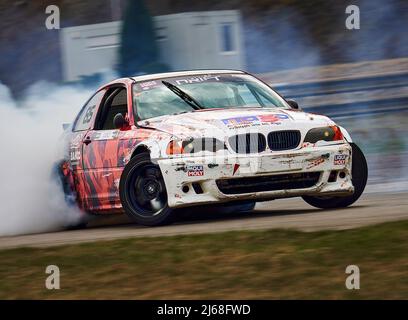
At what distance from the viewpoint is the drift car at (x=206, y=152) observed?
31.9 ft

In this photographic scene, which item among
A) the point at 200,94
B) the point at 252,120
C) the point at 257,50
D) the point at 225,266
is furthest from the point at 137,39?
the point at 225,266

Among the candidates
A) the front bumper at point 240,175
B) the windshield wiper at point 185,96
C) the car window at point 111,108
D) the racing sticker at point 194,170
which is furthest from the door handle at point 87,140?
the racing sticker at point 194,170

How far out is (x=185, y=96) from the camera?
10.7m

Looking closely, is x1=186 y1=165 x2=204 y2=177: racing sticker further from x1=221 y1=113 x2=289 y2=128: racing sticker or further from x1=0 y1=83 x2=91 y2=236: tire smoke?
x1=0 y1=83 x2=91 y2=236: tire smoke

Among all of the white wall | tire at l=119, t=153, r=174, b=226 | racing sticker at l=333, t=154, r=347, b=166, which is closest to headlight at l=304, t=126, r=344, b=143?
racing sticker at l=333, t=154, r=347, b=166

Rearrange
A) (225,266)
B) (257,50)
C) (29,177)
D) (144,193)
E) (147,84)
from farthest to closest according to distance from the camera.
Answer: (257,50), (29,177), (147,84), (144,193), (225,266)

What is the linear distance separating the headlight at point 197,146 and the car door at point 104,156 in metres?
0.89

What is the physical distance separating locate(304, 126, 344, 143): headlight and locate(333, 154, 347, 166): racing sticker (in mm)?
154

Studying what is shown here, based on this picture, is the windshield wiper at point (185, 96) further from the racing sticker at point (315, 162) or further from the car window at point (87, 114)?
the racing sticker at point (315, 162)

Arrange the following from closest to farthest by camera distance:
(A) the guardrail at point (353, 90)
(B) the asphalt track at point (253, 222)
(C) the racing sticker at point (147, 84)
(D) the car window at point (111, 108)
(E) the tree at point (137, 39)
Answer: (B) the asphalt track at point (253, 222)
(C) the racing sticker at point (147, 84)
(D) the car window at point (111, 108)
(A) the guardrail at point (353, 90)
(E) the tree at point (137, 39)

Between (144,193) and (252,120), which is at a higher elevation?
(252,120)

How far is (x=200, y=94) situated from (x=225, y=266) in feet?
11.3

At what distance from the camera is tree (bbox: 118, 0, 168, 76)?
2039cm

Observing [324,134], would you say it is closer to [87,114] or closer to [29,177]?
[87,114]
